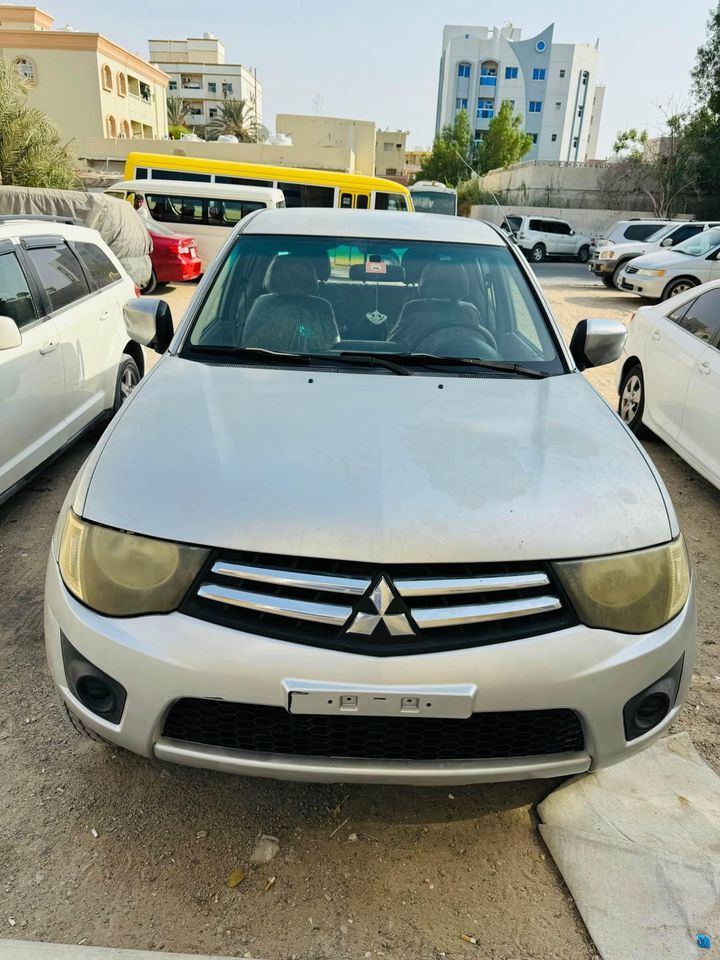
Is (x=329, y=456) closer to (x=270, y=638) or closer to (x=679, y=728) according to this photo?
(x=270, y=638)

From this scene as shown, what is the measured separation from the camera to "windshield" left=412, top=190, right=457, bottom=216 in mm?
24125

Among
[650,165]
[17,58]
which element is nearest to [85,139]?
[17,58]

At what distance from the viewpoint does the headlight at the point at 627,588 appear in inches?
70.2

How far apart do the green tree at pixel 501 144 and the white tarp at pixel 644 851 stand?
67.2 meters

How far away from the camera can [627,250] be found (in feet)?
55.9

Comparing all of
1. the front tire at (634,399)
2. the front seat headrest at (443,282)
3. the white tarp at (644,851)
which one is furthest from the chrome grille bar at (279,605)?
the front tire at (634,399)

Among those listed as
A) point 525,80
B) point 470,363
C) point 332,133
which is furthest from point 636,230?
point 525,80

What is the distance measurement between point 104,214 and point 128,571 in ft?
37.4

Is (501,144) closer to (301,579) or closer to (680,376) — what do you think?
(680,376)

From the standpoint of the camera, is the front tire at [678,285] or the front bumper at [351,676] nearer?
the front bumper at [351,676]

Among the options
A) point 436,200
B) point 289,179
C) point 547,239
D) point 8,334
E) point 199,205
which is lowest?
point 547,239

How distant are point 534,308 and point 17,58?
54.5 meters

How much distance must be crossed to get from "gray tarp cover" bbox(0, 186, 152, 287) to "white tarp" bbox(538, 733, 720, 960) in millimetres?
11031

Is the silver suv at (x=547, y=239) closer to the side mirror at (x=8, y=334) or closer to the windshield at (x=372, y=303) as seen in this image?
the windshield at (x=372, y=303)
